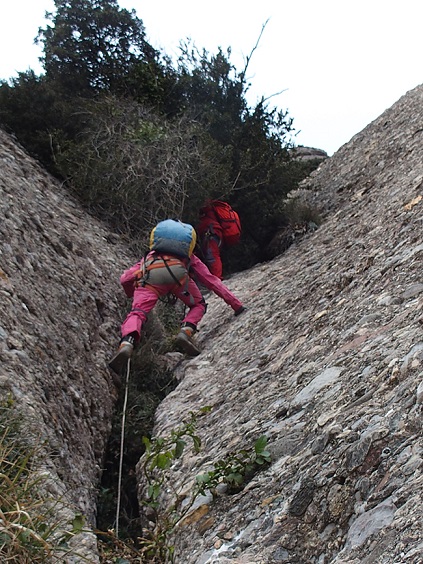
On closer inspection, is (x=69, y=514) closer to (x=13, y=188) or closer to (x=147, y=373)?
(x=147, y=373)

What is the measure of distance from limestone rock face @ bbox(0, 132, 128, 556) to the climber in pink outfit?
0.38 metres

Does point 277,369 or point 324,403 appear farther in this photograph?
point 277,369

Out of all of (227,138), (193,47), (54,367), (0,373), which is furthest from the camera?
(193,47)

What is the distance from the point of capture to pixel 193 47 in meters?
13.3

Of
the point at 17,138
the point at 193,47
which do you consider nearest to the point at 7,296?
the point at 17,138

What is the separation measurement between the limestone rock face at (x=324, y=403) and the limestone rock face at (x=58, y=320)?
63 cm

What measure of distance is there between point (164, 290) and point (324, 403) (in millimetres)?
3945

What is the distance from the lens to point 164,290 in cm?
773

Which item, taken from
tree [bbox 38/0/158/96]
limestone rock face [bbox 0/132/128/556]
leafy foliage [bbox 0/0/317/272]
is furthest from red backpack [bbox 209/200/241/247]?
tree [bbox 38/0/158/96]

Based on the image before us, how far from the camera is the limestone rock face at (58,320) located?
16.4ft

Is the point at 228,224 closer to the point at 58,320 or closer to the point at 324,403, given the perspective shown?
the point at 58,320

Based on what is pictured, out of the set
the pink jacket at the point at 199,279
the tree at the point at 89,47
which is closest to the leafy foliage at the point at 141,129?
the tree at the point at 89,47

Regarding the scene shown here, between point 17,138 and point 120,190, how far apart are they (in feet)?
6.61

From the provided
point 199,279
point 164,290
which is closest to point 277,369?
point 164,290
